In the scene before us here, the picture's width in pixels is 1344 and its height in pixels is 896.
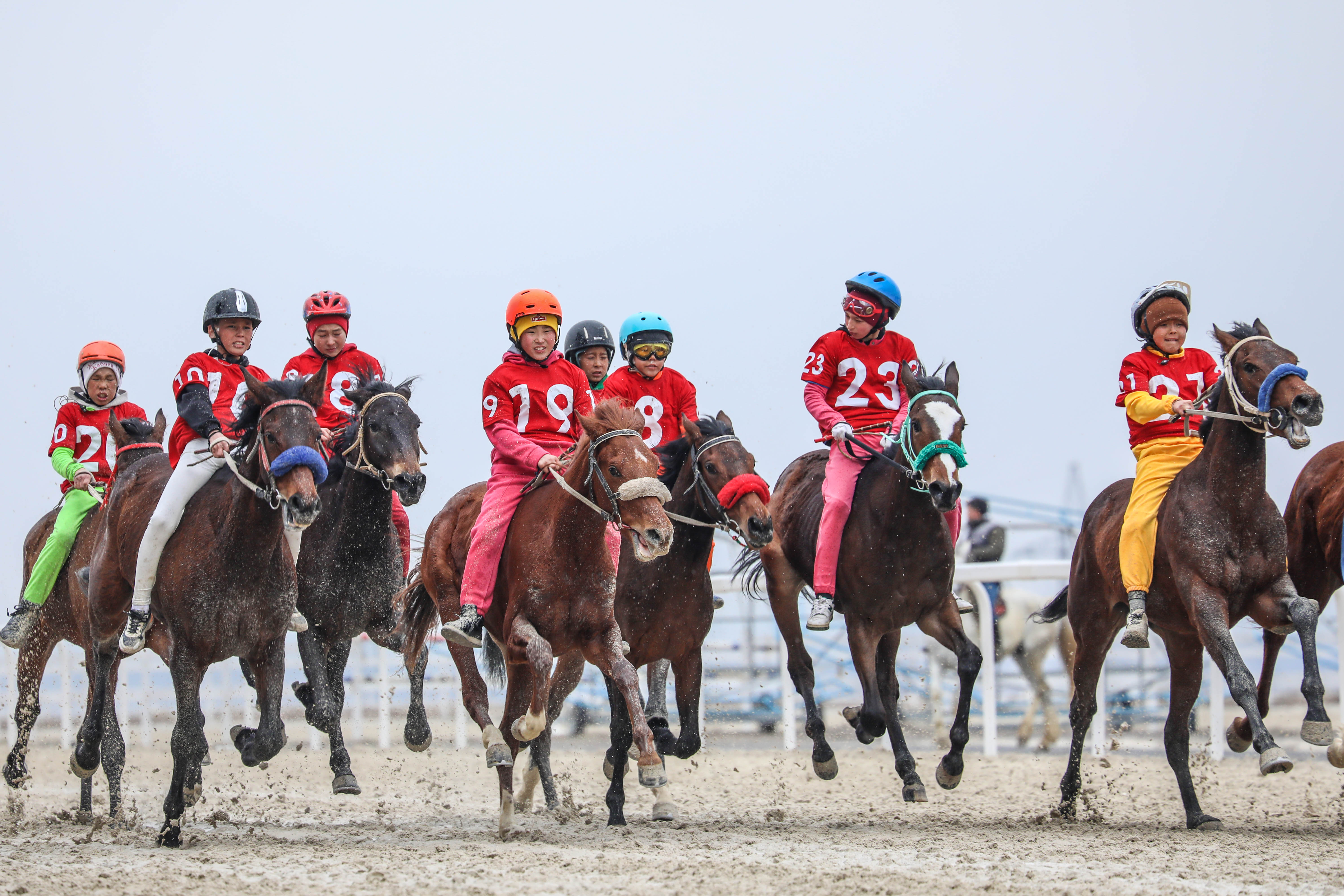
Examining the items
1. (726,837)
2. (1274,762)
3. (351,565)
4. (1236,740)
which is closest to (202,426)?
(351,565)

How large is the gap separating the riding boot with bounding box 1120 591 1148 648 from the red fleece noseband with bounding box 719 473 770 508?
2168 mm

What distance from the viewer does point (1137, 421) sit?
7.95m

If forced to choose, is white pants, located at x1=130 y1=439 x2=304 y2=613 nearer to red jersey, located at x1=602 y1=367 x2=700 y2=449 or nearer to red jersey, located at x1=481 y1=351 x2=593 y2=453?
red jersey, located at x1=481 y1=351 x2=593 y2=453

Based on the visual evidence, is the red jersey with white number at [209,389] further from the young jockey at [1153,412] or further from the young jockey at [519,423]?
the young jockey at [1153,412]

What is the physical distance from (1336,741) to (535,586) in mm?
4149

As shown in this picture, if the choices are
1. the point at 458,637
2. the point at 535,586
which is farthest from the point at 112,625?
the point at 535,586

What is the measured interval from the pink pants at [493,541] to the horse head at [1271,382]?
3.49 metres

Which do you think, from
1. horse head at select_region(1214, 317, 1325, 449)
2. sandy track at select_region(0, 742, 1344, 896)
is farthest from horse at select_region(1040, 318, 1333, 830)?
sandy track at select_region(0, 742, 1344, 896)

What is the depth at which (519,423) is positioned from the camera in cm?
791

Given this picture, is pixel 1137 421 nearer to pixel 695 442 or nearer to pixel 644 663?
pixel 695 442

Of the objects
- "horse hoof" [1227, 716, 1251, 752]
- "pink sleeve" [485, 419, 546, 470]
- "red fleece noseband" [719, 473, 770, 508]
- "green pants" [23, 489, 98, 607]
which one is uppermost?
"pink sleeve" [485, 419, 546, 470]

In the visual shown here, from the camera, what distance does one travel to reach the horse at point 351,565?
7973 mm

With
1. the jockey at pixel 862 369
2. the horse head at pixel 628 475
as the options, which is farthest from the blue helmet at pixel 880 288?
the horse head at pixel 628 475

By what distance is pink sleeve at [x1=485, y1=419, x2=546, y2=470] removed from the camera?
7445 mm
